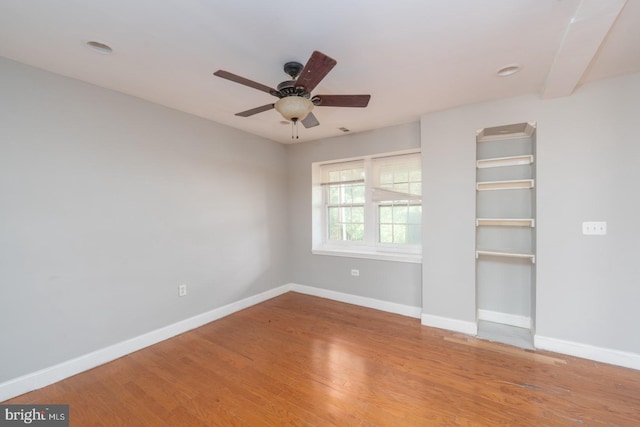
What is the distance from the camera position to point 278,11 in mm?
1513

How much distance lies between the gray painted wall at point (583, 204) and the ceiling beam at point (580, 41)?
32cm

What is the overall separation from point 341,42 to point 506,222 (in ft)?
8.45

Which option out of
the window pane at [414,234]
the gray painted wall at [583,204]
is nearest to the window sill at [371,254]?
the window pane at [414,234]

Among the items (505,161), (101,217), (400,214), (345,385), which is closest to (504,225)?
(505,161)

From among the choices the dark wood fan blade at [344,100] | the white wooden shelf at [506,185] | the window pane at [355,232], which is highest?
the dark wood fan blade at [344,100]

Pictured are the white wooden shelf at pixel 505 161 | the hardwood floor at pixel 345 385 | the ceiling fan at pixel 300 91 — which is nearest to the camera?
the ceiling fan at pixel 300 91

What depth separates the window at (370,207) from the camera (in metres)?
3.63

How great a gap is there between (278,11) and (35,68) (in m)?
2.08

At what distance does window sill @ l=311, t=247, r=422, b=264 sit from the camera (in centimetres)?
347

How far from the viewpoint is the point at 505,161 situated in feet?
9.83

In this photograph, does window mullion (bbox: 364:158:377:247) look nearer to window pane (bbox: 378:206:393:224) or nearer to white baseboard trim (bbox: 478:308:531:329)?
window pane (bbox: 378:206:393:224)

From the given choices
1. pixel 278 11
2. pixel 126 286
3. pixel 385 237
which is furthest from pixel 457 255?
pixel 126 286

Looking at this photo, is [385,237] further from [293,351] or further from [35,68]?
[35,68]

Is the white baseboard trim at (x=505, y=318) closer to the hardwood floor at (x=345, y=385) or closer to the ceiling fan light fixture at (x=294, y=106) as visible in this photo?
the hardwood floor at (x=345, y=385)
